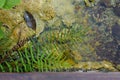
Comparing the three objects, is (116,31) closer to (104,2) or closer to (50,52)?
(104,2)

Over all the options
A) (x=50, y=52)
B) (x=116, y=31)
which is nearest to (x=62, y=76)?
(x=50, y=52)

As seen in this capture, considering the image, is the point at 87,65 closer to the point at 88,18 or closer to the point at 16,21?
the point at 88,18

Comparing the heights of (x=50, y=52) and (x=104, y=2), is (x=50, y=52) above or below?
below

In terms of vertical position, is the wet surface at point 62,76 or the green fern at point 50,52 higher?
the wet surface at point 62,76

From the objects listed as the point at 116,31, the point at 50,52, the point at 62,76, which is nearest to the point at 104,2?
the point at 116,31

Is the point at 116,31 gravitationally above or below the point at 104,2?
below

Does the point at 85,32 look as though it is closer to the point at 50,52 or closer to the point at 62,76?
the point at 50,52

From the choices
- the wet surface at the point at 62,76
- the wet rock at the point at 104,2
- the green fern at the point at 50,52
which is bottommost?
the green fern at the point at 50,52

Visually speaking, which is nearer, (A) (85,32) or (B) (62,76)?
(B) (62,76)

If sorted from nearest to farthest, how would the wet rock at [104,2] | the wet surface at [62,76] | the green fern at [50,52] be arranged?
1. the wet surface at [62,76]
2. the green fern at [50,52]
3. the wet rock at [104,2]

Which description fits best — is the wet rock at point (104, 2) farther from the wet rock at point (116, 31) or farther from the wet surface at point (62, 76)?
the wet surface at point (62, 76)

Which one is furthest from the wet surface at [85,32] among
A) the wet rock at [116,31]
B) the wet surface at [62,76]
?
the wet surface at [62,76]

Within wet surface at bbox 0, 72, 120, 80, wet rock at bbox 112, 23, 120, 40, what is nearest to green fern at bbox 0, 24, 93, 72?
wet rock at bbox 112, 23, 120, 40
